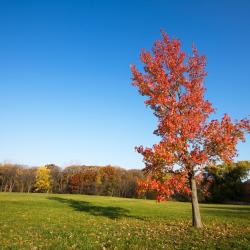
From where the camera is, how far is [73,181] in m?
139

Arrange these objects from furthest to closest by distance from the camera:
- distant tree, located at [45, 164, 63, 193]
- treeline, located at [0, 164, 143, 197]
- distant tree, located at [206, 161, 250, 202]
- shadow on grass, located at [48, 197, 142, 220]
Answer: distant tree, located at [45, 164, 63, 193] → treeline, located at [0, 164, 143, 197] → distant tree, located at [206, 161, 250, 202] → shadow on grass, located at [48, 197, 142, 220]

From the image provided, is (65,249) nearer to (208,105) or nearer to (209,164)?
(209,164)

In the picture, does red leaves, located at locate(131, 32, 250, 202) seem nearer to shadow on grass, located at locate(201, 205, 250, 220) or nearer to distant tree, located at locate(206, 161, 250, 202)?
shadow on grass, located at locate(201, 205, 250, 220)

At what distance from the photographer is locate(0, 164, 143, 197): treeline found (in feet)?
442

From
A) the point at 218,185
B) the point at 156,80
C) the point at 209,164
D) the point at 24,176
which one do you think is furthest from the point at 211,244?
the point at 24,176

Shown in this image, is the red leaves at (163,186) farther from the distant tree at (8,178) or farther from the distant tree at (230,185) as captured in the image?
the distant tree at (8,178)

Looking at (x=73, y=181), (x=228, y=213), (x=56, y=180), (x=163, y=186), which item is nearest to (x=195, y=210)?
(x=163, y=186)

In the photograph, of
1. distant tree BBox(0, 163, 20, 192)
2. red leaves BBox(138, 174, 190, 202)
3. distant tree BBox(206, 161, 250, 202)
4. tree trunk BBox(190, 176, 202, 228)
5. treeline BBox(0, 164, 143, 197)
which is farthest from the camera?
distant tree BBox(0, 163, 20, 192)

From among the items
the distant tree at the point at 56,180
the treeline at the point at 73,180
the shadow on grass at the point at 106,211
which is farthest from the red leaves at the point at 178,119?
the distant tree at the point at 56,180

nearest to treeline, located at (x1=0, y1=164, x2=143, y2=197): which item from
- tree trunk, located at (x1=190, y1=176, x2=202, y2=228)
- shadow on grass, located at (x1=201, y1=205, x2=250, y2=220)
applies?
shadow on grass, located at (x1=201, y1=205, x2=250, y2=220)

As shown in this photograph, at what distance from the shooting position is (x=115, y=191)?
135500mm

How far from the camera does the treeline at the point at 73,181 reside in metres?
135

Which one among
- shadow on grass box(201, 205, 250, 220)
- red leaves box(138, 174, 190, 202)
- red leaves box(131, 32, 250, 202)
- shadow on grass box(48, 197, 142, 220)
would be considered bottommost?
shadow on grass box(48, 197, 142, 220)

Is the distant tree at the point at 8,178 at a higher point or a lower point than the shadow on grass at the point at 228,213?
higher
